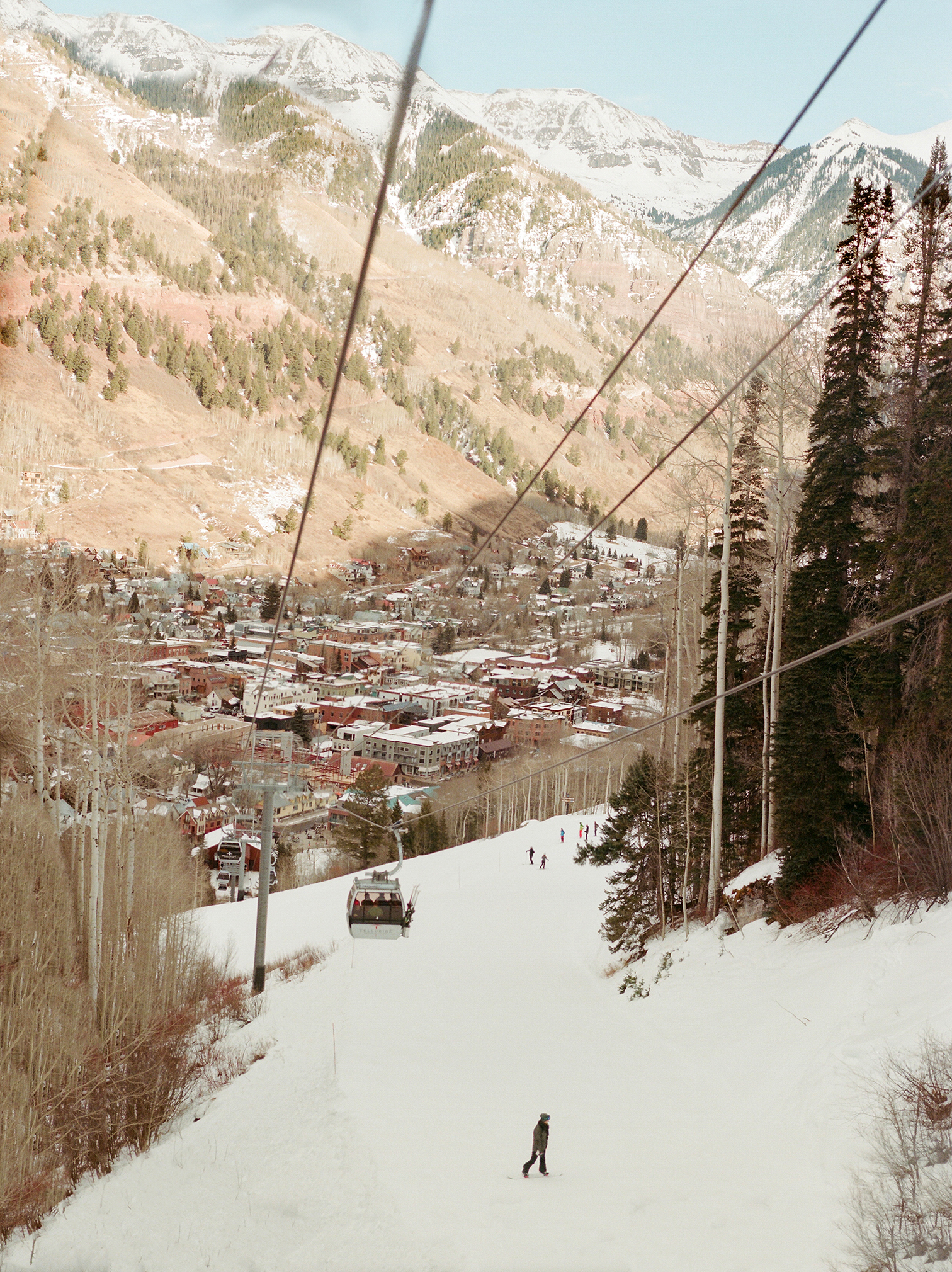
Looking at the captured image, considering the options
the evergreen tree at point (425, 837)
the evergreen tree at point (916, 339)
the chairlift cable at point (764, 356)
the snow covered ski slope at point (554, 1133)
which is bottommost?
the evergreen tree at point (425, 837)

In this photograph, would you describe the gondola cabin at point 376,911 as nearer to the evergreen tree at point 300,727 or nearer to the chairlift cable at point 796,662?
the chairlift cable at point 796,662

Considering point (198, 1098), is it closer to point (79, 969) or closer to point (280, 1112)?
point (280, 1112)

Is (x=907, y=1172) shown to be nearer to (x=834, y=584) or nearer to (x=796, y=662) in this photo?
(x=796, y=662)

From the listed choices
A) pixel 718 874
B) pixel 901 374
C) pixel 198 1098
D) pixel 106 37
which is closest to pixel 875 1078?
pixel 718 874

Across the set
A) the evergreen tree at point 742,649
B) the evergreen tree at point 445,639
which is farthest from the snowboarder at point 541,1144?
the evergreen tree at point 445,639

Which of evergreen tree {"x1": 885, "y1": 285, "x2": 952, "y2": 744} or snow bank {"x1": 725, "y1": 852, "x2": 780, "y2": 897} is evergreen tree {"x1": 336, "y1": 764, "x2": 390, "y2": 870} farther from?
evergreen tree {"x1": 885, "y1": 285, "x2": 952, "y2": 744}

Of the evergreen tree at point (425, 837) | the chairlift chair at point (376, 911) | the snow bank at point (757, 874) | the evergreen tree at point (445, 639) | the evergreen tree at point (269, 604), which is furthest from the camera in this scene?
the evergreen tree at point (269, 604)

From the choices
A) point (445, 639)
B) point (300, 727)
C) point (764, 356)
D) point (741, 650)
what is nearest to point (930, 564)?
point (741, 650)
